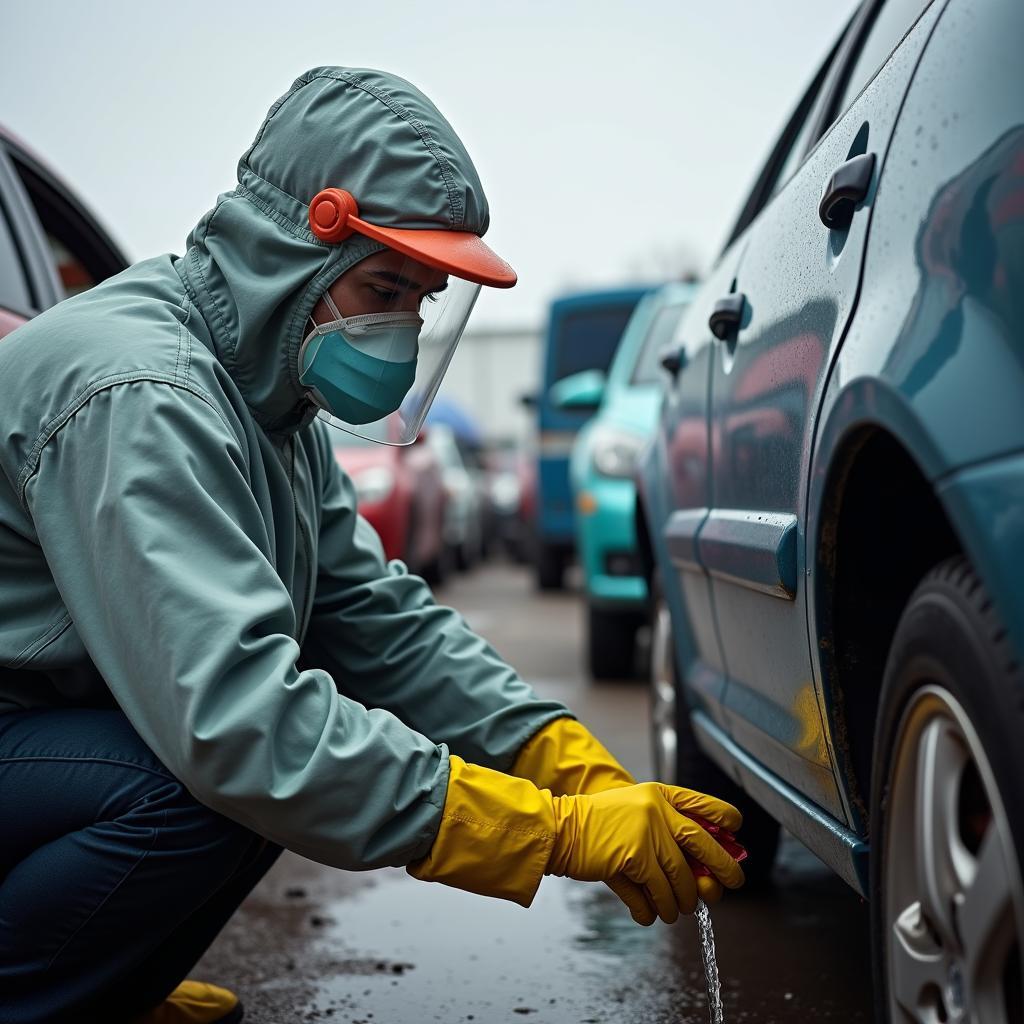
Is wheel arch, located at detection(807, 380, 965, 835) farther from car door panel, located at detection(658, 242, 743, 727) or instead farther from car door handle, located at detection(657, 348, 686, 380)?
car door handle, located at detection(657, 348, 686, 380)

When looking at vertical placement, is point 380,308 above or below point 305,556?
above

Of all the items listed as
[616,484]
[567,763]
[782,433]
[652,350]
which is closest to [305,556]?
[567,763]

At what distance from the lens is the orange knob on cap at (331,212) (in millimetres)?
1933

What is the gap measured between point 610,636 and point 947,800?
4777mm

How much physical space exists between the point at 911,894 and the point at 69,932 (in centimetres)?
102

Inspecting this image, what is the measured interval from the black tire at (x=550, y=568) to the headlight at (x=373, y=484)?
2953 millimetres

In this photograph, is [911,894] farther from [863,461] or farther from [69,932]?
[69,932]

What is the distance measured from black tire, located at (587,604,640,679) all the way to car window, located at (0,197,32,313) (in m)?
3.31

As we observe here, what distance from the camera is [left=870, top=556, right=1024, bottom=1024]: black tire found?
1262 mm

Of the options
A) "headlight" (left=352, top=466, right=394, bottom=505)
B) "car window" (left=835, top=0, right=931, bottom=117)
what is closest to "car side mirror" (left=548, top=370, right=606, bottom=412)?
"headlight" (left=352, top=466, right=394, bottom=505)

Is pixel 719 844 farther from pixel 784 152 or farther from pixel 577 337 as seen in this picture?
pixel 577 337

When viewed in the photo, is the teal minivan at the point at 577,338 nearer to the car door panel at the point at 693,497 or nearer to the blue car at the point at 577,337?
the blue car at the point at 577,337

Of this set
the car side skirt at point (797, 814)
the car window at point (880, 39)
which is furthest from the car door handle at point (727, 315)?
the car side skirt at point (797, 814)

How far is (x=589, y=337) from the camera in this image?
10602mm
